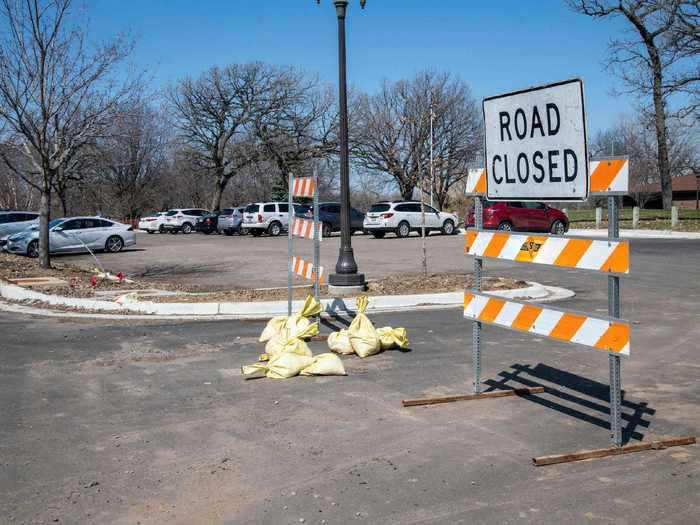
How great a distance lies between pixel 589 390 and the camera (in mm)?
6887

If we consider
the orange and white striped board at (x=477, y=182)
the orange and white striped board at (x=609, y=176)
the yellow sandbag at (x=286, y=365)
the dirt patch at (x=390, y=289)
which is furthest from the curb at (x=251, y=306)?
the orange and white striped board at (x=609, y=176)

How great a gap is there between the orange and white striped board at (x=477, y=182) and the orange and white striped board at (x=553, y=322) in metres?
0.90

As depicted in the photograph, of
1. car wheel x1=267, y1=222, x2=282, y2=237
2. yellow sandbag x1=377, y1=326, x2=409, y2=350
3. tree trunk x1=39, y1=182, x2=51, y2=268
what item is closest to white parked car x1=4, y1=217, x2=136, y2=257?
tree trunk x1=39, y1=182, x2=51, y2=268

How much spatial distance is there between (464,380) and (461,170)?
51306 millimetres

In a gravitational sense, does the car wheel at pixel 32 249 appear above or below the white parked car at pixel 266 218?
below

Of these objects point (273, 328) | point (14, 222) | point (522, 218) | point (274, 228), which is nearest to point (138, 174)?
point (274, 228)

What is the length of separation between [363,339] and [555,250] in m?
3.18

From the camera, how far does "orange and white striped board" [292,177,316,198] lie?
9.74 meters

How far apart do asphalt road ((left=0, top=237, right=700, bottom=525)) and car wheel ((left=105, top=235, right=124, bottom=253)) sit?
20.2 m

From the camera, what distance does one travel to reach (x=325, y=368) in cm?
749

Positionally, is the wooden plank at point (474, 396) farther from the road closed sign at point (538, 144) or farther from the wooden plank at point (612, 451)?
the road closed sign at point (538, 144)

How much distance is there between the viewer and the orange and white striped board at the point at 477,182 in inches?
257

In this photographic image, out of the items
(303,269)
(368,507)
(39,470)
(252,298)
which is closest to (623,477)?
(368,507)

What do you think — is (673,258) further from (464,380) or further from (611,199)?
(611,199)
